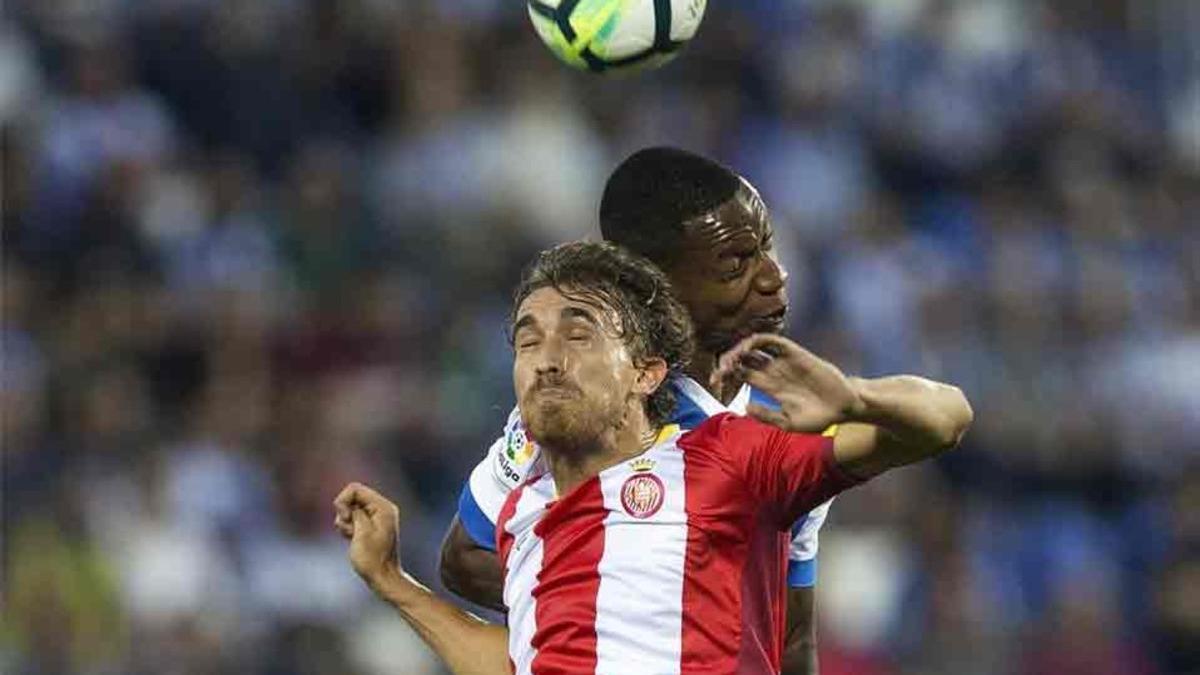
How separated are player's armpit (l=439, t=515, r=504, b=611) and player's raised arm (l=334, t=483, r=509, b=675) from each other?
10cm

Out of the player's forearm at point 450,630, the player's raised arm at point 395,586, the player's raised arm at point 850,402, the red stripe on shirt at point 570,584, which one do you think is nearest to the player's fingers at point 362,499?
the player's raised arm at point 395,586

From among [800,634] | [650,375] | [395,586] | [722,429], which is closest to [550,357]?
[650,375]

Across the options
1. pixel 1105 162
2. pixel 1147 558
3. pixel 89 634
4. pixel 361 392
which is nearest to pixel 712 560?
pixel 89 634

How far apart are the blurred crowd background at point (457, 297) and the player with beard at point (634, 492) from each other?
4698mm

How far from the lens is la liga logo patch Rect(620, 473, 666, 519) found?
457cm

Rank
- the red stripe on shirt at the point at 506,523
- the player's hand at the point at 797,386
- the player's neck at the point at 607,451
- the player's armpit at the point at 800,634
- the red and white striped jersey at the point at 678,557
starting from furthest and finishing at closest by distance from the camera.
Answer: the player's armpit at the point at 800,634
the red stripe on shirt at the point at 506,523
the player's neck at the point at 607,451
the red and white striped jersey at the point at 678,557
the player's hand at the point at 797,386

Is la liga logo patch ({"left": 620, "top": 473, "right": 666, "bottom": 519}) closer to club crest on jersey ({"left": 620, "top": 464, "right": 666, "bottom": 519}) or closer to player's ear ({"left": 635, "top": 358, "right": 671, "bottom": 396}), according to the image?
club crest on jersey ({"left": 620, "top": 464, "right": 666, "bottom": 519})

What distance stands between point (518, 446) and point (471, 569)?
363 millimetres

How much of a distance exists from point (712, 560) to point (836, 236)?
23.6 ft

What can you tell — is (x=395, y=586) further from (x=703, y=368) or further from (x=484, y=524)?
(x=703, y=368)

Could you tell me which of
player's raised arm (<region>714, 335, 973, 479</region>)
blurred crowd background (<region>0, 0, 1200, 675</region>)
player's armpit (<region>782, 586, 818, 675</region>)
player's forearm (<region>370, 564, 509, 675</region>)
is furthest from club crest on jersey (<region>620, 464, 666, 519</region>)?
blurred crowd background (<region>0, 0, 1200, 675</region>)

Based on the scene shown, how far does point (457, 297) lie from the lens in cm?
1070

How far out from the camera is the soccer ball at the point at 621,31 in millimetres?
5250

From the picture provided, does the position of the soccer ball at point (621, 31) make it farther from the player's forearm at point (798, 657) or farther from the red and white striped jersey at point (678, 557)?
the player's forearm at point (798, 657)
